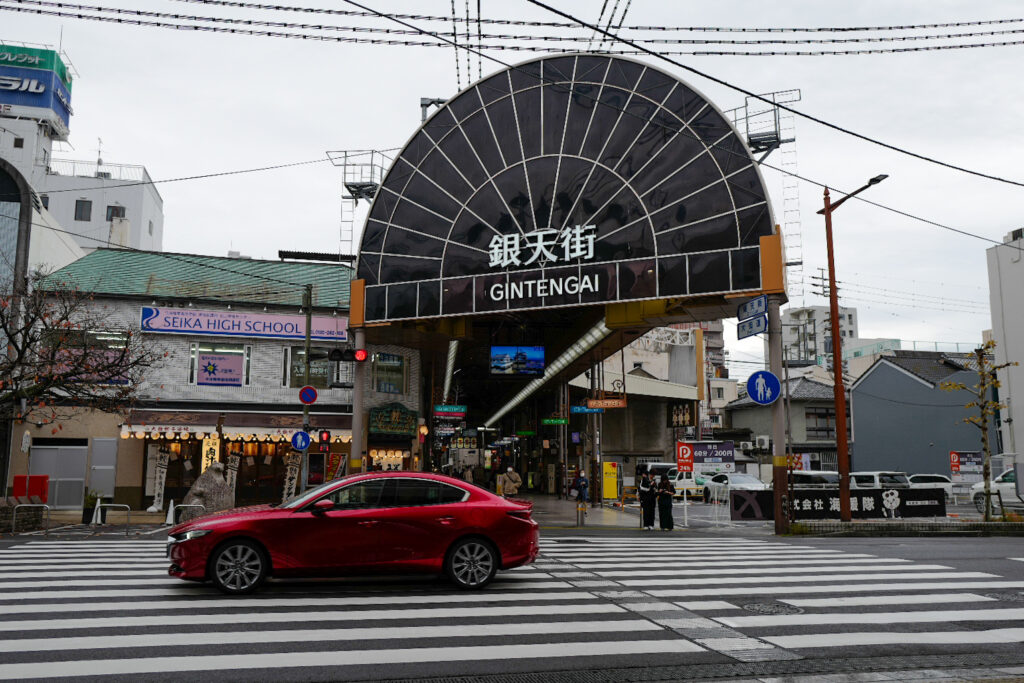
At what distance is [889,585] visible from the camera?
11.8 m

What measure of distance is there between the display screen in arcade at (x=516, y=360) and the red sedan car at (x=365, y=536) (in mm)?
16886

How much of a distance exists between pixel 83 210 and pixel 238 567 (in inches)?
2468

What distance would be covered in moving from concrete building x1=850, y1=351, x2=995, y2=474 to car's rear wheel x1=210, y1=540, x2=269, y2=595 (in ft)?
173

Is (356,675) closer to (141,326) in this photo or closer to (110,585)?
(110,585)

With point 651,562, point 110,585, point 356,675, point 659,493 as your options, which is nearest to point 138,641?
point 356,675

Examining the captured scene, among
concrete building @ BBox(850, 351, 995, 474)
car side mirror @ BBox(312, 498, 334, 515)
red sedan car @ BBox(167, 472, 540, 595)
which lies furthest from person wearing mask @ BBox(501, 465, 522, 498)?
concrete building @ BBox(850, 351, 995, 474)

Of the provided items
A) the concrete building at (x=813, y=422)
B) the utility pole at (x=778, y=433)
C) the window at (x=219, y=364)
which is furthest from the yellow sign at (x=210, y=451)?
the concrete building at (x=813, y=422)

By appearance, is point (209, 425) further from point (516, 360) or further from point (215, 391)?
point (516, 360)

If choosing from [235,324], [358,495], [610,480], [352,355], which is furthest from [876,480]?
[358,495]

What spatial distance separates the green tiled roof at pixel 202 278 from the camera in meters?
30.2

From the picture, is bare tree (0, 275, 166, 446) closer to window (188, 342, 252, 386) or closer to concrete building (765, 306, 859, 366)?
window (188, 342, 252, 386)

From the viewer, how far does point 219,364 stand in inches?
1182

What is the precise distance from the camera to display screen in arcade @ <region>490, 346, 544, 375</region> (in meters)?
28.2

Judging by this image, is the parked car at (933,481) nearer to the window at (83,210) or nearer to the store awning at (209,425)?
the store awning at (209,425)
